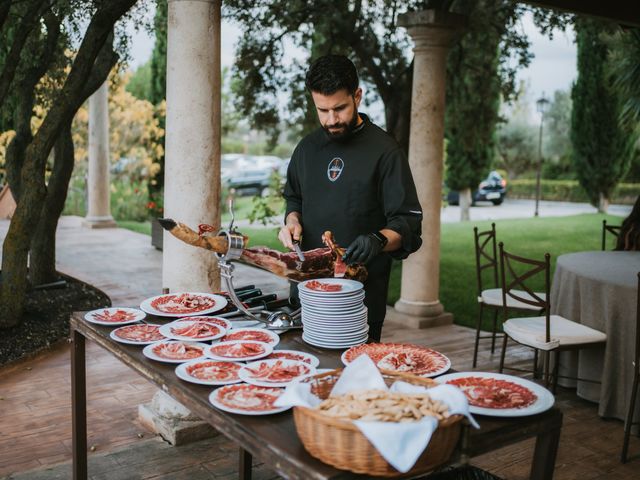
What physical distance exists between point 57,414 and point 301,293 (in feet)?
8.48

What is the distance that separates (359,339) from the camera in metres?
2.47

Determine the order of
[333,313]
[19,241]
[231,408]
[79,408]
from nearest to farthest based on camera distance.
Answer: [231,408], [333,313], [79,408], [19,241]

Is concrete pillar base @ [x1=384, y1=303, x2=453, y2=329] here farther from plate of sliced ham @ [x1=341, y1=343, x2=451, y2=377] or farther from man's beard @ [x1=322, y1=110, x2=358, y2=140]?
plate of sliced ham @ [x1=341, y1=343, x2=451, y2=377]

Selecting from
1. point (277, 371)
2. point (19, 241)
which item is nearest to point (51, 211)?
point (19, 241)

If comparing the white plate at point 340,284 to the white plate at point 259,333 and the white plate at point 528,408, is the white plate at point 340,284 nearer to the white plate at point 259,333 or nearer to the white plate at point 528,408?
the white plate at point 259,333

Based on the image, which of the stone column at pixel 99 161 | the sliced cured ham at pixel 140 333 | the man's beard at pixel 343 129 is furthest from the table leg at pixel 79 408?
the stone column at pixel 99 161

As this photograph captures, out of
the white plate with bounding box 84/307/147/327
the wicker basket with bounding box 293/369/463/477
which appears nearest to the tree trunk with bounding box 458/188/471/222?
the white plate with bounding box 84/307/147/327

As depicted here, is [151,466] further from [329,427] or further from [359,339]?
[329,427]

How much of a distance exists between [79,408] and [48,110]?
455 cm

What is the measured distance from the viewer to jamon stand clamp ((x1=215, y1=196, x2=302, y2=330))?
2.40 meters

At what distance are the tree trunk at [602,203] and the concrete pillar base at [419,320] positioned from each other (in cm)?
1478

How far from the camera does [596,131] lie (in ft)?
63.4

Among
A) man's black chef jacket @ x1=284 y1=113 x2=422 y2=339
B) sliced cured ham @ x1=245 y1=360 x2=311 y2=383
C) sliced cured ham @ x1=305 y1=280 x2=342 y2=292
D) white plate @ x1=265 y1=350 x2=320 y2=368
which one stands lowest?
white plate @ x1=265 y1=350 x2=320 y2=368

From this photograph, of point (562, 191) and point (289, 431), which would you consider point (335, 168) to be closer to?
point (289, 431)
